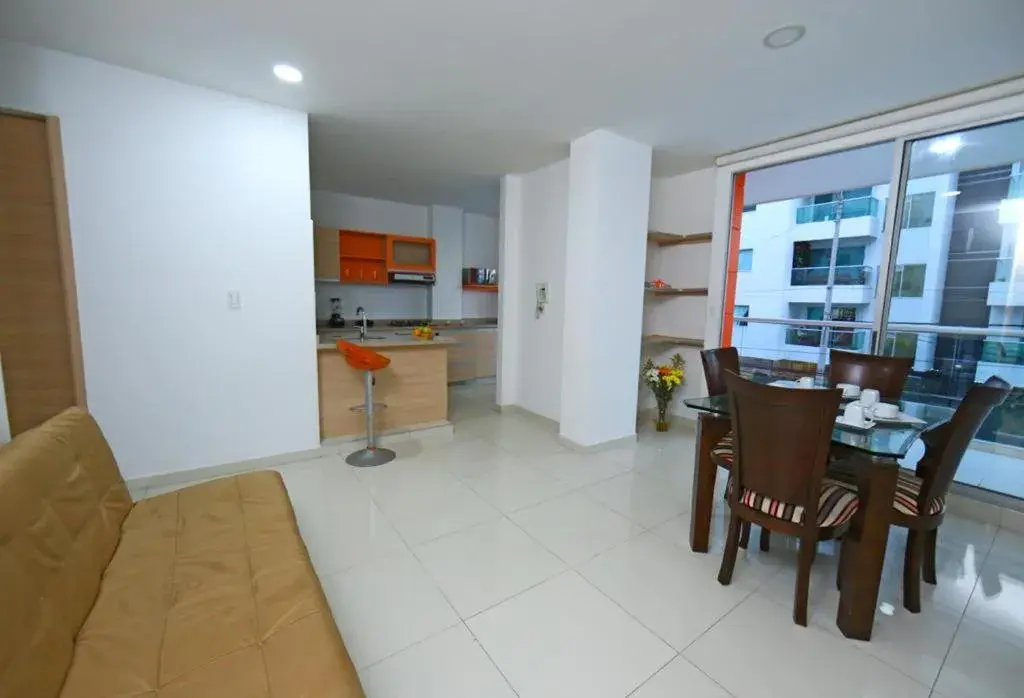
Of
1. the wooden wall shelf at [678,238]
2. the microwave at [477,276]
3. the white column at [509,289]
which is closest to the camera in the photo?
the wooden wall shelf at [678,238]

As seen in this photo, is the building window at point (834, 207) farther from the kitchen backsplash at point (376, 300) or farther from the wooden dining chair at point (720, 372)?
the kitchen backsplash at point (376, 300)

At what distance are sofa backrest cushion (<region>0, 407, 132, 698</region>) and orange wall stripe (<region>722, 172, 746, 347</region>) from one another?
4303 millimetres

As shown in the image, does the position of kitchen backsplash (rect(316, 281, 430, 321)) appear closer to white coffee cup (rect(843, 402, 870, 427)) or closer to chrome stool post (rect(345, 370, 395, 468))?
chrome stool post (rect(345, 370, 395, 468))

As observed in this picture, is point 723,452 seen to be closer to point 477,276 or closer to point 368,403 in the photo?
point 368,403

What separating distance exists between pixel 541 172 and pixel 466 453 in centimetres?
292

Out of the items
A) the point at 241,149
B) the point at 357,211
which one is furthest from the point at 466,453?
the point at 357,211

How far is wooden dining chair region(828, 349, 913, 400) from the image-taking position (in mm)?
2525

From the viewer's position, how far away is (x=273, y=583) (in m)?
1.28

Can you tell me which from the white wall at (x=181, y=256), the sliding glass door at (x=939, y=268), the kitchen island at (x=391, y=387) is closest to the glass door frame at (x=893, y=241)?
the sliding glass door at (x=939, y=268)

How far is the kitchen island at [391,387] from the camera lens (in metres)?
3.45

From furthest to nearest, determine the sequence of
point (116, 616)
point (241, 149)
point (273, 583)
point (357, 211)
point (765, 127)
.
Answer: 1. point (357, 211)
2. point (765, 127)
3. point (241, 149)
4. point (273, 583)
5. point (116, 616)

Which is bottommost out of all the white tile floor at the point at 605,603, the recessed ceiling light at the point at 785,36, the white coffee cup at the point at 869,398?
the white tile floor at the point at 605,603

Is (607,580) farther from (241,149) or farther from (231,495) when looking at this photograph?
(241,149)

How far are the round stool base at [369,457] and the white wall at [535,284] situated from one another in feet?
5.51
